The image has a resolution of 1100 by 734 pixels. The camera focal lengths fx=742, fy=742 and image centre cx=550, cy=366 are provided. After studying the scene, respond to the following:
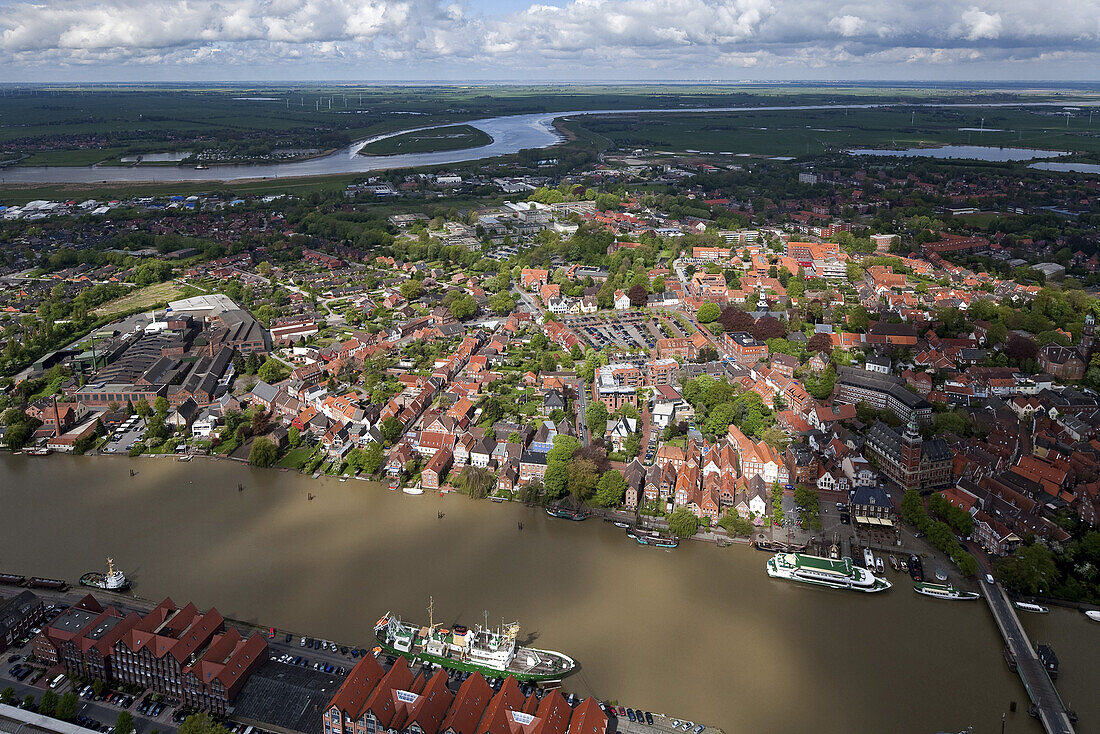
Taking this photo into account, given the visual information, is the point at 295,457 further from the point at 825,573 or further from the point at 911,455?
the point at 911,455

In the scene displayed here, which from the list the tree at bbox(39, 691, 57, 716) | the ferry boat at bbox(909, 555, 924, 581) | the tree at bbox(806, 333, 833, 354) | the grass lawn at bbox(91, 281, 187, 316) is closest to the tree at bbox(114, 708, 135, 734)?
the tree at bbox(39, 691, 57, 716)

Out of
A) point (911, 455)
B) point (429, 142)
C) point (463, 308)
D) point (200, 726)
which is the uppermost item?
point (429, 142)

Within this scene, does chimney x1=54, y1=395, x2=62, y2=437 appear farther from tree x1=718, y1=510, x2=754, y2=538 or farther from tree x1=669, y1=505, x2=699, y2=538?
tree x1=718, y1=510, x2=754, y2=538

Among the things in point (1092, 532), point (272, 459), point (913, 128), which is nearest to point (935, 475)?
point (1092, 532)

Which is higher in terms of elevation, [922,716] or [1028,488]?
[1028,488]

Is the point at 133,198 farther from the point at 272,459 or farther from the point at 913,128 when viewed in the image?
the point at 913,128

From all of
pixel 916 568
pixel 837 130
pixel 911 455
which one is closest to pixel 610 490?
pixel 916 568
